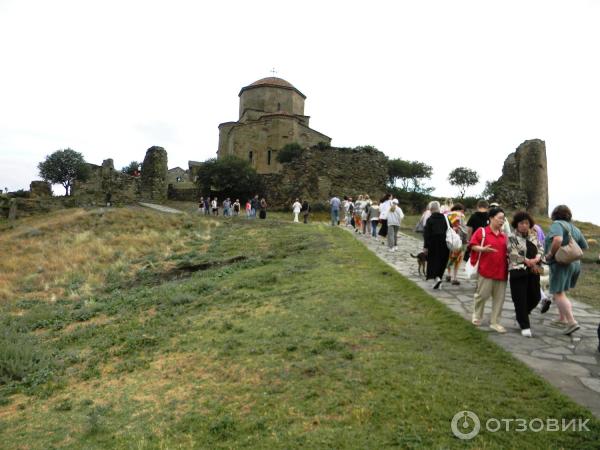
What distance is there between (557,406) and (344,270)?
6800 mm

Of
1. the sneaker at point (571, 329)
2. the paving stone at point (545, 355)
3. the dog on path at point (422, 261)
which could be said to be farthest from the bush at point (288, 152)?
the paving stone at point (545, 355)

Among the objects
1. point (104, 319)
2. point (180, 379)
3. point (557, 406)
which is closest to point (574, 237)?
point (557, 406)

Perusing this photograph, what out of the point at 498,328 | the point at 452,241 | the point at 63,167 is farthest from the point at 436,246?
the point at 63,167

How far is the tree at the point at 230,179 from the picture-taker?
32.7m

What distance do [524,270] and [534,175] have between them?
2713 centimetres

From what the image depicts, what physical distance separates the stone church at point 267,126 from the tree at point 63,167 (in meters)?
16.8

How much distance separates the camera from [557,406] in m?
4.05

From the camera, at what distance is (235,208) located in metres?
31.0

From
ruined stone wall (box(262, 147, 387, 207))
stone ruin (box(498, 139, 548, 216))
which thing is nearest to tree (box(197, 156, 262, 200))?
ruined stone wall (box(262, 147, 387, 207))

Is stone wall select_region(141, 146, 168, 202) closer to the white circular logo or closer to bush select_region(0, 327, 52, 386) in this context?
bush select_region(0, 327, 52, 386)

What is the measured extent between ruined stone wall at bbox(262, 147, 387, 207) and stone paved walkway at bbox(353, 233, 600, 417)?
66.7 feet

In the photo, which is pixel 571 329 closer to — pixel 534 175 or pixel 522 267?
pixel 522 267

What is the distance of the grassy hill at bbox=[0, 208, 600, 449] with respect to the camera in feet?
13.5

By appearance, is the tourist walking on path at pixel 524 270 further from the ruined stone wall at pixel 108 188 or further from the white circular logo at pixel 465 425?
the ruined stone wall at pixel 108 188
